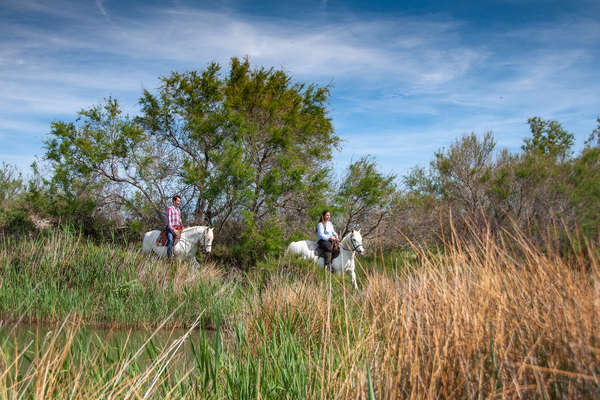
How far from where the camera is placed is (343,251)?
436 inches

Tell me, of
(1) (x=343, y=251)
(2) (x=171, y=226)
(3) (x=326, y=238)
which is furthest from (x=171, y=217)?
(1) (x=343, y=251)

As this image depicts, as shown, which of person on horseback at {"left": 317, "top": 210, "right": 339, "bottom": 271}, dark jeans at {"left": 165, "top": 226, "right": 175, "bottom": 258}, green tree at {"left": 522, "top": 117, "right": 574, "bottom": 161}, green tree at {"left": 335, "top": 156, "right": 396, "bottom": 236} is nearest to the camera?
person on horseback at {"left": 317, "top": 210, "right": 339, "bottom": 271}

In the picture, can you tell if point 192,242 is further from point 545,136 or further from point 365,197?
Answer: point 545,136

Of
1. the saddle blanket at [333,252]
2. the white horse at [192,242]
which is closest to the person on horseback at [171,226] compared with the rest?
the white horse at [192,242]

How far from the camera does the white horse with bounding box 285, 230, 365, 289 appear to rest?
10.4 metres

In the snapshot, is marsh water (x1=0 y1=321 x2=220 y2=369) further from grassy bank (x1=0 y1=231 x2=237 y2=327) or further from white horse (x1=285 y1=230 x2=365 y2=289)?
white horse (x1=285 y1=230 x2=365 y2=289)

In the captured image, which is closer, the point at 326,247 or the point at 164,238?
the point at 326,247

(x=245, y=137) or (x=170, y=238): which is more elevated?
(x=245, y=137)

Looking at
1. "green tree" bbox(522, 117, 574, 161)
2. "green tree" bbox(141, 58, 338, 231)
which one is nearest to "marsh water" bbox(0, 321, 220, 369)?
"green tree" bbox(141, 58, 338, 231)

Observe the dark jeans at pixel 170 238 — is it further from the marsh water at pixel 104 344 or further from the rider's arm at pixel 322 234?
the marsh water at pixel 104 344

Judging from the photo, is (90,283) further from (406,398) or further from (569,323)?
(569,323)

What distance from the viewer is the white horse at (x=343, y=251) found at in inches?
409

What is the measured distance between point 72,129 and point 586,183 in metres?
18.3

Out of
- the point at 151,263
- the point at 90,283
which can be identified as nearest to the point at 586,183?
the point at 151,263
